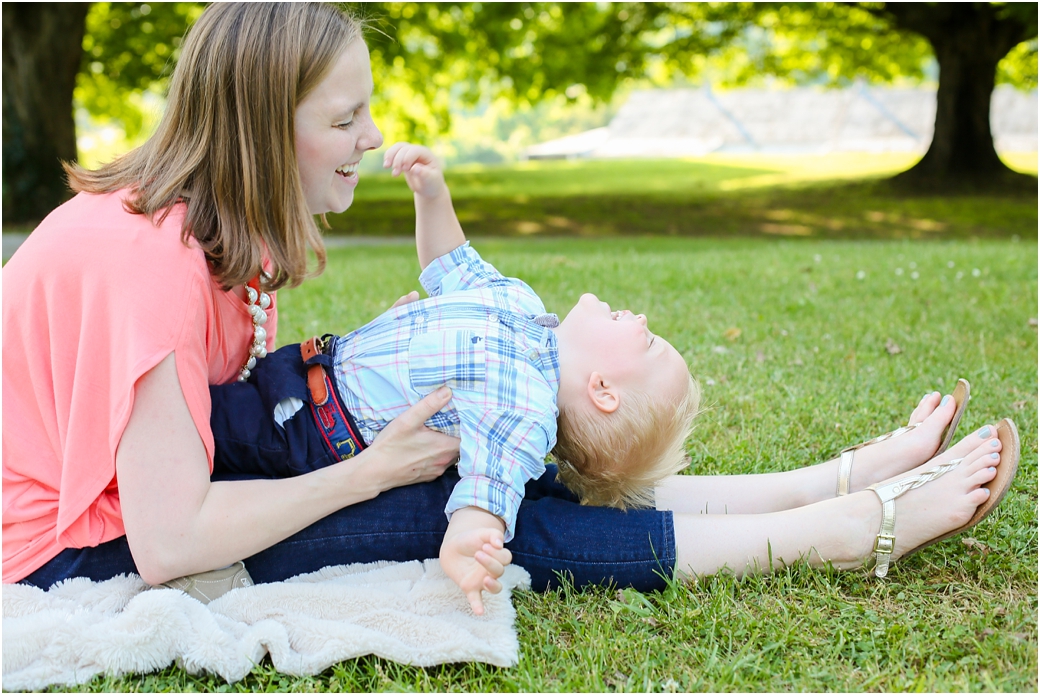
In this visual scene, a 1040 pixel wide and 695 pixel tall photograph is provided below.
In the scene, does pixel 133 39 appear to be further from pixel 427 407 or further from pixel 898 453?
pixel 898 453

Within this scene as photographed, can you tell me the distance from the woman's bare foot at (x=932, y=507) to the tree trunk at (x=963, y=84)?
14886 millimetres

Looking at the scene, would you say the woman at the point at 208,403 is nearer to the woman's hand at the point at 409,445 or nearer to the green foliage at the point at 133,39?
the woman's hand at the point at 409,445

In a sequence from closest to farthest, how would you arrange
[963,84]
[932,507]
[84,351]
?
[84,351]
[932,507]
[963,84]

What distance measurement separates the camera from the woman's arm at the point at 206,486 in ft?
6.04

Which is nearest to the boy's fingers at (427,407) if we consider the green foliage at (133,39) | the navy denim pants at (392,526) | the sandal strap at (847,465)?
the navy denim pants at (392,526)

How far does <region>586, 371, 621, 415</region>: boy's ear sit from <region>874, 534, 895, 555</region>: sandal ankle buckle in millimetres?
746

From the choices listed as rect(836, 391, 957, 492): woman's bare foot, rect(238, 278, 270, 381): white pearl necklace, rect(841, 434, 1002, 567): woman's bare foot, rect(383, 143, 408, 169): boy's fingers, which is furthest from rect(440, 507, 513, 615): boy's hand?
rect(836, 391, 957, 492): woman's bare foot

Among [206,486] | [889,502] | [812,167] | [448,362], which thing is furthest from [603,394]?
[812,167]

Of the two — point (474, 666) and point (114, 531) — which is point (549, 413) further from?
point (114, 531)

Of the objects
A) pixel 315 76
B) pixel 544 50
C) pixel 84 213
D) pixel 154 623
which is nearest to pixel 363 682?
pixel 154 623

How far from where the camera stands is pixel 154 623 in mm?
1903

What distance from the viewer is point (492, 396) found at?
218 centimetres

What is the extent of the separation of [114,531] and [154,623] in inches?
11.1

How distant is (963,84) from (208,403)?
1688cm
